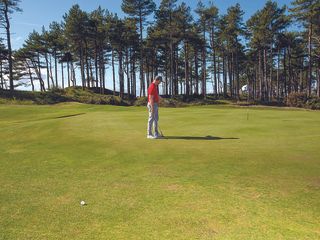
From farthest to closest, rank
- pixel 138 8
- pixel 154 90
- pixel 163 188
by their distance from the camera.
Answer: pixel 138 8 < pixel 154 90 < pixel 163 188

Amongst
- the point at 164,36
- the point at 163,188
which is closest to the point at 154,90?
the point at 163,188

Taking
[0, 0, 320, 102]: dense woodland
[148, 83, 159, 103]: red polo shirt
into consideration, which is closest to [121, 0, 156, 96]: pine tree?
[0, 0, 320, 102]: dense woodland

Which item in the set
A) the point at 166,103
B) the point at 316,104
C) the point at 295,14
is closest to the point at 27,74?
the point at 166,103

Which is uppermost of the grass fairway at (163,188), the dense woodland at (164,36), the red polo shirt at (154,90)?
the dense woodland at (164,36)

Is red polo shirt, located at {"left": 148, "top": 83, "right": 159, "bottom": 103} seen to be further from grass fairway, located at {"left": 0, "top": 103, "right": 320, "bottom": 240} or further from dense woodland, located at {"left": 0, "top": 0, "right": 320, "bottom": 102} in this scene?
dense woodland, located at {"left": 0, "top": 0, "right": 320, "bottom": 102}

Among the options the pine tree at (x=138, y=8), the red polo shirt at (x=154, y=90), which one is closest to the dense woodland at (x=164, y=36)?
the pine tree at (x=138, y=8)

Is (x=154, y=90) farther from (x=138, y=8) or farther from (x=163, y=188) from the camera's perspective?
(x=138, y=8)

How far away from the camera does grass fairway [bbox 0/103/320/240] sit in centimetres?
403

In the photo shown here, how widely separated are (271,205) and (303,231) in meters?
0.80

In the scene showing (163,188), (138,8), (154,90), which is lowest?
(163,188)

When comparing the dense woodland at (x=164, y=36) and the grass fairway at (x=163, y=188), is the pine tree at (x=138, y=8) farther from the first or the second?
the grass fairway at (x=163, y=188)

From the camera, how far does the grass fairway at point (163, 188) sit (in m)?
4.03

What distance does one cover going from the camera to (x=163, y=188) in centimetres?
548

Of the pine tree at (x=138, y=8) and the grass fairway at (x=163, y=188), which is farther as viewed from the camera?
the pine tree at (x=138, y=8)
